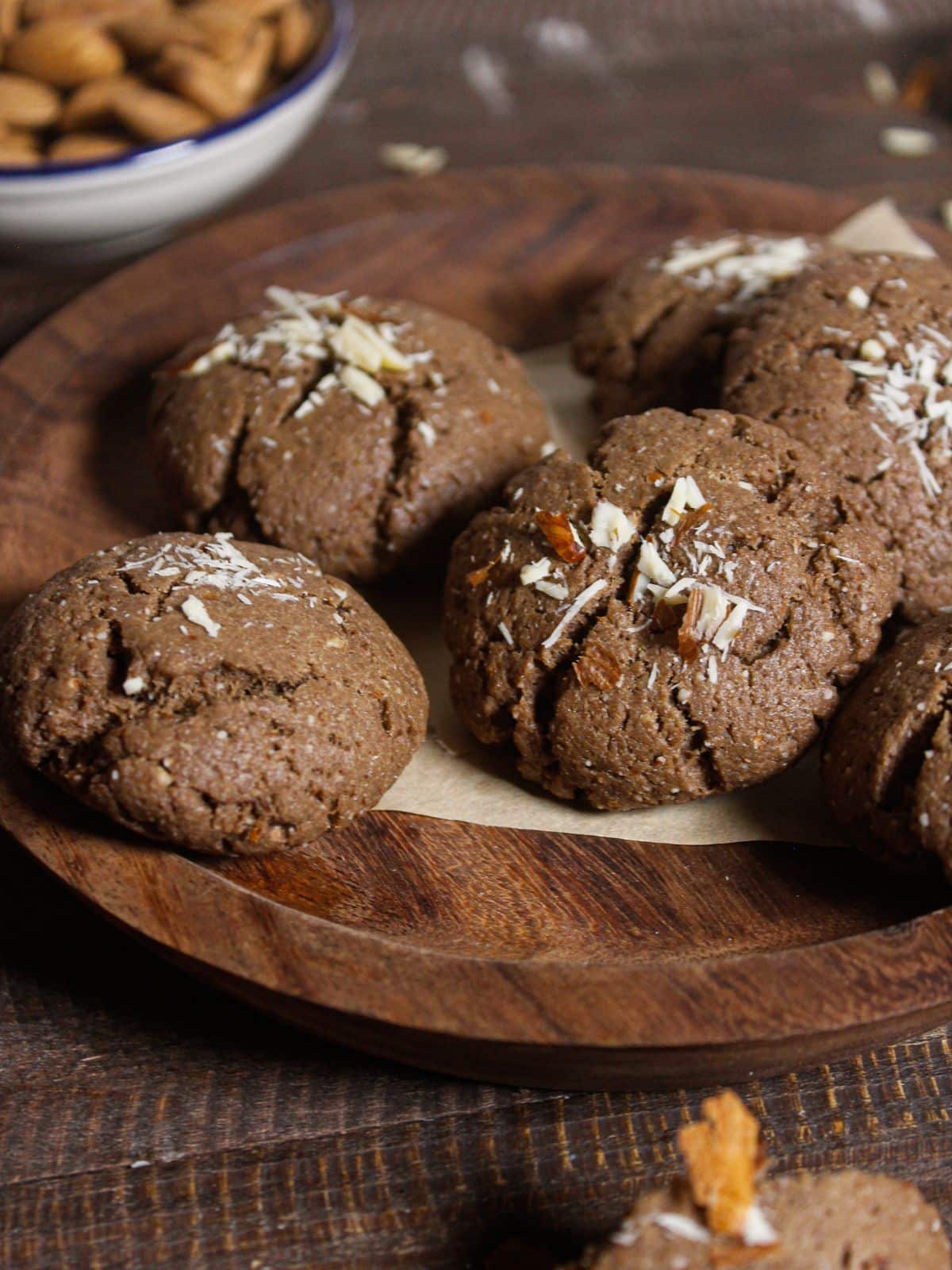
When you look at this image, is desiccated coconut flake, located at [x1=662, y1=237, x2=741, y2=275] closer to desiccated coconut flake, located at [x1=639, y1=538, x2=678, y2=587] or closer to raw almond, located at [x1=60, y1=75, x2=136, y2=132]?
desiccated coconut flake, located at [x1=639, y1=538, x2=678, y2=587]

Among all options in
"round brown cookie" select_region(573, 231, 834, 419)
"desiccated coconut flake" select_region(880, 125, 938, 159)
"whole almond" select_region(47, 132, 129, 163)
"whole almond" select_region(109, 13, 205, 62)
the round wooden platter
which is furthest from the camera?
"desiccated coconut flake" select_region(880, 125, 938, 159)

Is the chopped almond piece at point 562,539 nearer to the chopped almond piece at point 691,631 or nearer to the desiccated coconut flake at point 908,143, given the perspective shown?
the chopped almond piece at point 691,631

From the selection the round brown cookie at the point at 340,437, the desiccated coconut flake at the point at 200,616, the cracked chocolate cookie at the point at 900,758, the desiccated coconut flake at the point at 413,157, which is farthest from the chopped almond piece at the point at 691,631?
the desiccated coconut flake at the point at 413,157

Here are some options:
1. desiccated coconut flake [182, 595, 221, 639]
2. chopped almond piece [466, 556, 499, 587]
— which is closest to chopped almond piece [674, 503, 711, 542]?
chopped almond piece [466, 556, 499, 587]

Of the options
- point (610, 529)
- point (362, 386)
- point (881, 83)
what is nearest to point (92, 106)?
point (362, 386)

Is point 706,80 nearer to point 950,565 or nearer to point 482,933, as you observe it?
point 950,565

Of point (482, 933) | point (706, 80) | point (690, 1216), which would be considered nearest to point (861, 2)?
point (706, 80)

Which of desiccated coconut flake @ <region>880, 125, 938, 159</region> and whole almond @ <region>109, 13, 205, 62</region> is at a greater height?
whole almond @ <region>109, 13, 205, 62</region>
